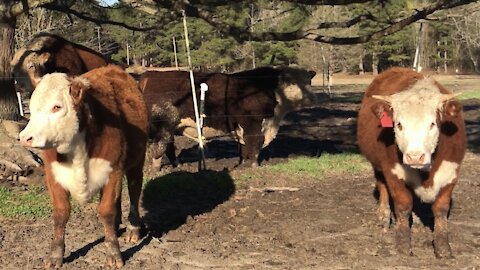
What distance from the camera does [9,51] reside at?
888cm

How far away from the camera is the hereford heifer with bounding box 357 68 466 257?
4961 millimetres

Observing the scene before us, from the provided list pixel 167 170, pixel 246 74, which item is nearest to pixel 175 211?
pixel 167 170

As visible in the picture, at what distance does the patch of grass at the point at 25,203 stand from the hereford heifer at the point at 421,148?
153 inches

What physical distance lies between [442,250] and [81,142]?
3224 millimetres

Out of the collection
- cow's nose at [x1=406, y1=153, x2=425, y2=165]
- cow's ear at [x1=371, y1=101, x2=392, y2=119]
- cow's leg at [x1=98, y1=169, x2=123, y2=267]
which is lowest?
cow's leg at [x1=98, y1=169, x2=123, y2=267]

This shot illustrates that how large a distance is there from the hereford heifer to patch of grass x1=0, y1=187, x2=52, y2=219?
3898 mm

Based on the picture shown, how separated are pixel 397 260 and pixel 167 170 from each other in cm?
539

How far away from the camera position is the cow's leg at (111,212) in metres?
5.15

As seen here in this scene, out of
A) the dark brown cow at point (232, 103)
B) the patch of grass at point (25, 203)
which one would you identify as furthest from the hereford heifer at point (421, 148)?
the dark brown cow at point (232, 103)

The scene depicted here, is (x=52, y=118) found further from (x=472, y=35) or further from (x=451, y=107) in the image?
(x=472, y=35)

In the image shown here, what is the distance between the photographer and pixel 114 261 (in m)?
5.19

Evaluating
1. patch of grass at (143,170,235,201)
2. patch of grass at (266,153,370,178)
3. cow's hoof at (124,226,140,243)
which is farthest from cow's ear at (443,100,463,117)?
patch of grass at (266,153,370,178)

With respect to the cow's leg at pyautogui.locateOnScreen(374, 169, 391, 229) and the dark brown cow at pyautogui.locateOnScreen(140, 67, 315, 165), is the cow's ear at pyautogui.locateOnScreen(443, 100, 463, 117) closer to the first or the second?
the cow's leg at pyautogui.locateOnScreen(374, 169, 391, 229)

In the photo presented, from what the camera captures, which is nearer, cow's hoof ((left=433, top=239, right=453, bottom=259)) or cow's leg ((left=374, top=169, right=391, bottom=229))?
cow's hoof ((left=433, top=239, right=453, bottom=259))
